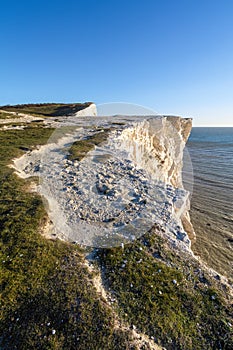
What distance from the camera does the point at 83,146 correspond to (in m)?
17.8

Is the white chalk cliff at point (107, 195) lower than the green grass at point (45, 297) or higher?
higher

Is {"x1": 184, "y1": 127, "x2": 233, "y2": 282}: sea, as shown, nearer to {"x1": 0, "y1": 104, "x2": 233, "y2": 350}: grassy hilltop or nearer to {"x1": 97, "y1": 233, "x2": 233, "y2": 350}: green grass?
{"x1": 97, "y1": 233, "x2": 233, "y2": 350}: green grass

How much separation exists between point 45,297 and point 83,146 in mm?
13436

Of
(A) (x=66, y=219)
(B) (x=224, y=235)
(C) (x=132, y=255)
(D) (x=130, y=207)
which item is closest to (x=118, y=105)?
(D) (x=130, y=207)

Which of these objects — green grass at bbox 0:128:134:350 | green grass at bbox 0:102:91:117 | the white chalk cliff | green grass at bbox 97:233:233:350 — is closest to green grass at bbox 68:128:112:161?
the white chalk cliff

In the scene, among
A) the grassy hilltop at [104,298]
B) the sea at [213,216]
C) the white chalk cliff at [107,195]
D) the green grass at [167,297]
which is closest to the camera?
the grassy hilltop at [104,298]

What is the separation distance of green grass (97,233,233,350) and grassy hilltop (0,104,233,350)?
2 centimetres

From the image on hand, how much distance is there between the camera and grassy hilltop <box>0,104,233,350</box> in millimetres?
5266

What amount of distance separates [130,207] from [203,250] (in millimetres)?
9131

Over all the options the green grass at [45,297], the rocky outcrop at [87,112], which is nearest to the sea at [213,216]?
the green grass at [45,297]

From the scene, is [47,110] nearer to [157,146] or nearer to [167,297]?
[157,146]

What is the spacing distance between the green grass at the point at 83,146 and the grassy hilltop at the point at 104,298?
26.7ft

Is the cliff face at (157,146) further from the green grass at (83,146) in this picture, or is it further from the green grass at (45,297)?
the green grass at (45,297)

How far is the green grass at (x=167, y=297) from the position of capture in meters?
5.45
